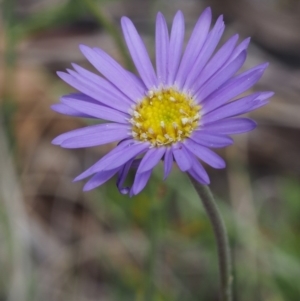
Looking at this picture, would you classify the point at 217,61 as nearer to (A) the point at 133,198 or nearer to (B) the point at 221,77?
(B) the point at 221,77

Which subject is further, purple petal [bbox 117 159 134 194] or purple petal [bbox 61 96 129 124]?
purple petal [bbox 61 96 129 124]

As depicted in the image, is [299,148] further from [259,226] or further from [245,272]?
[245,272]

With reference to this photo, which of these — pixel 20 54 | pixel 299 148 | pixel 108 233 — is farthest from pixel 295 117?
pixel 20 54

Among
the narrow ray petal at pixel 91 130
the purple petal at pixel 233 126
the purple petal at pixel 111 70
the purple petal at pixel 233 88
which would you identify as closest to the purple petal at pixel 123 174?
the narrow ray petal at pixel 91 130

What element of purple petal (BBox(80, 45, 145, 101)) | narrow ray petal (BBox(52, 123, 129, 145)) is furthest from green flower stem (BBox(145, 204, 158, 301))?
purple petal (BBox(80, 45, 145, 101))

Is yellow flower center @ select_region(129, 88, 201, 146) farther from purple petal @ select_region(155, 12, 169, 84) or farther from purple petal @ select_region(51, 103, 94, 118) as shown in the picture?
purple petal @ select_region(51, 103, 94, 118)

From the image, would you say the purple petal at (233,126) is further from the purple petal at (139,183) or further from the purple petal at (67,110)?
the purple petal at (67,110)
